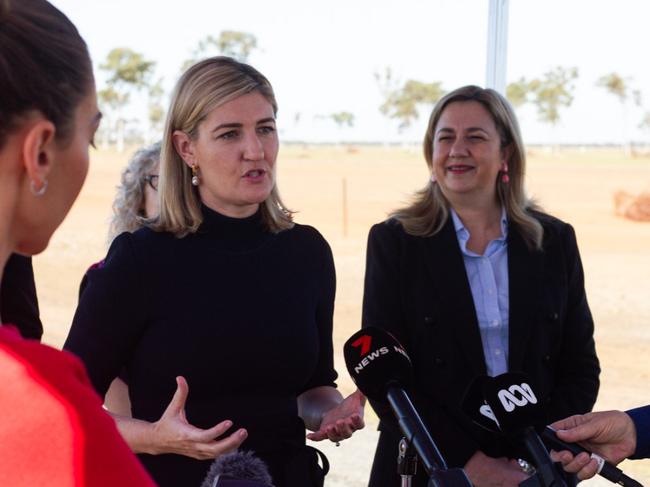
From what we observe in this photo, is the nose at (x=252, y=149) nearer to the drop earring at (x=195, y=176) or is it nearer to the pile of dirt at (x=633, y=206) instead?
the drop earring at (x=195, y=176)

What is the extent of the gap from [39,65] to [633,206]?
28588 millimetres

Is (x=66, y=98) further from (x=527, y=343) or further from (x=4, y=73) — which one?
(x=527, y=343)

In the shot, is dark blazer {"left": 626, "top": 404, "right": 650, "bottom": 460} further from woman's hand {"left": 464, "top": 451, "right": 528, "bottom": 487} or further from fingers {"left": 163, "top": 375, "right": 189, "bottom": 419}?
fingers {"left": 163, "top": 375, "right": 189, "bottom": 419}

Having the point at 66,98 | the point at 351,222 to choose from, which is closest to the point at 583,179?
the point at 351,222

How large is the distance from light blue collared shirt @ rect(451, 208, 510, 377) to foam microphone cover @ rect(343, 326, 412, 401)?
3.88 feet

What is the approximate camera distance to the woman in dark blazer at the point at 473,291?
129 inches

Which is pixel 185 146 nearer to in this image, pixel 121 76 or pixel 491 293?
pixel 491 293

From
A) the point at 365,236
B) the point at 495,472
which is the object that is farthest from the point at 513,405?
the point at 365,236

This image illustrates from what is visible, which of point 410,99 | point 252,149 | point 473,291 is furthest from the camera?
point 410,99

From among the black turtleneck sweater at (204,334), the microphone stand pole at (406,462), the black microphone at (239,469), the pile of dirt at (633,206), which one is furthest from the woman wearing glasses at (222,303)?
the pile of dirt at (633,206)

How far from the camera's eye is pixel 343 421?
2.63 metres

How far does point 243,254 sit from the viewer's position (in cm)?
273

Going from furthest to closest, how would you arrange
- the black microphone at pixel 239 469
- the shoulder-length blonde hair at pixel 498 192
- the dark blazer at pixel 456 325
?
the shoulder-length blonde hair at pixel 498 192 < the dark blazer at pixel 456 325 < the black microphone at pixel 239 469

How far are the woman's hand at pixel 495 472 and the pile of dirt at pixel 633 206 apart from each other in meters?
25.7
